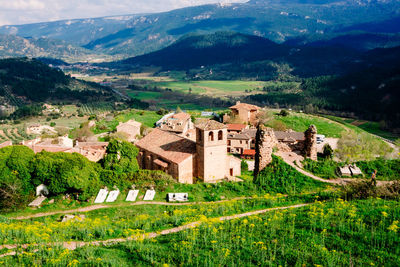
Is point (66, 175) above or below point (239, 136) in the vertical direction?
above

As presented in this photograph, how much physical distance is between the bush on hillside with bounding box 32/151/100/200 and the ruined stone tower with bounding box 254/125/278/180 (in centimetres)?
1320

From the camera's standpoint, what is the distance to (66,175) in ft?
81.4

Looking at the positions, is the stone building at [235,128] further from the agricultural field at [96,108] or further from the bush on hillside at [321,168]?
the agricultural field at [96,108]

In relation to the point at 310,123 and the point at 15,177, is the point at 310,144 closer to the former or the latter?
the point at 15,177

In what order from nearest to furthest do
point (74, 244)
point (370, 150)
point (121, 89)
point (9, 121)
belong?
point (74, 244) → point (370, 150) → point (9, 121) → point (121, 89)

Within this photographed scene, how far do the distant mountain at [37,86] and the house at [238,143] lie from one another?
9742 cm

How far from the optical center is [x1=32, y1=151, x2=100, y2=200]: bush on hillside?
24.8 m

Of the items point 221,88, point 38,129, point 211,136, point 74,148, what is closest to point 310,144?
point 211,136

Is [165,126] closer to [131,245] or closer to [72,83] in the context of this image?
[131,245]

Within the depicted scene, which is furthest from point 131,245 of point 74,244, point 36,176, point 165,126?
point 165,126

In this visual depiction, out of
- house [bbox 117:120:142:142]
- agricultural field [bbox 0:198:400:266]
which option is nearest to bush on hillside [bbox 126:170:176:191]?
agricultural field [bbox 0:198:400:266]

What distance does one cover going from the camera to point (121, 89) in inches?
6964

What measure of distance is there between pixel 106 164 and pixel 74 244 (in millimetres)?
15130

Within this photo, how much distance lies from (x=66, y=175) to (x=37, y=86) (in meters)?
132
